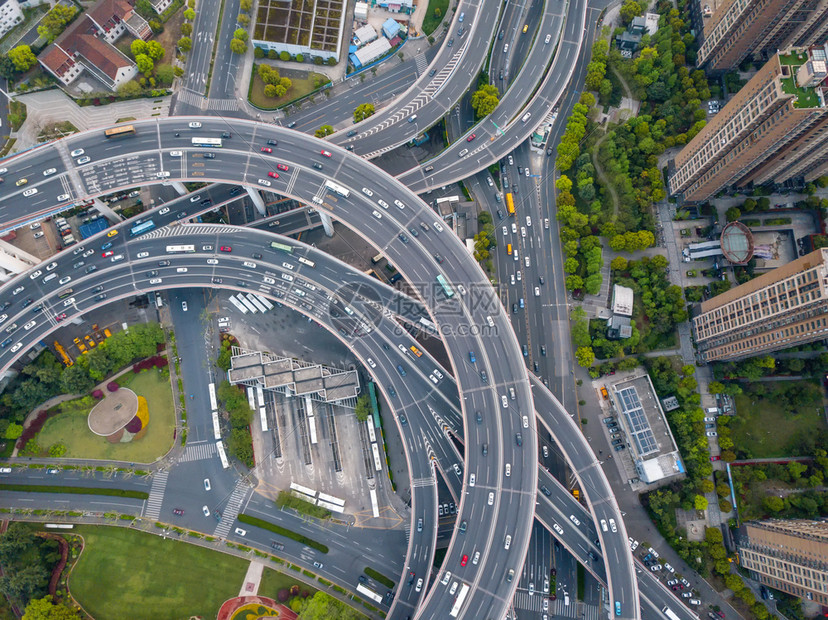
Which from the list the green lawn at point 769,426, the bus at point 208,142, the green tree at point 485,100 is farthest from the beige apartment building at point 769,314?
the bus at point 208,142

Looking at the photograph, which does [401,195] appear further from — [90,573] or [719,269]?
[90,573]

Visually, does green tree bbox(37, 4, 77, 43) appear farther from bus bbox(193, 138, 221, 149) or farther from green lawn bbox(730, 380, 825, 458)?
green lawn bbox(730, 380, 825, 458)

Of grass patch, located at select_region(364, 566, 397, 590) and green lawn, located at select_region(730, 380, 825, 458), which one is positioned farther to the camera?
green lawn, located at select_region(730, 380, 825, 458)

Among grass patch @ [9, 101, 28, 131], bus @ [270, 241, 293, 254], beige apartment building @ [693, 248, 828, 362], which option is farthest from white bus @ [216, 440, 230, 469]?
beige apartment building @ [693, 248, 828, 362]

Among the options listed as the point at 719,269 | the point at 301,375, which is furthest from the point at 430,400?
the point at 719,269

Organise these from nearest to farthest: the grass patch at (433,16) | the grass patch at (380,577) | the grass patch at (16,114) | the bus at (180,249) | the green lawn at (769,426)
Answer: the grass patch at (380,577) → the green lawn at (769,426) → the bus at (180,249) → the grass patch at (16,114) → the grass patch at (433,16)

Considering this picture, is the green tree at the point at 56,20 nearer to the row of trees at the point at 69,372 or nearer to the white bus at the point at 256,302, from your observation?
the row of trees at the point at 69,372

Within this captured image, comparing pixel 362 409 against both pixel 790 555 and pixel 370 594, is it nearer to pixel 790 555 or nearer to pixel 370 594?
pixel 370 594
